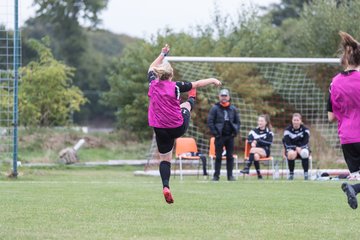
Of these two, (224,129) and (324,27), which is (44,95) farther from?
(224,129)

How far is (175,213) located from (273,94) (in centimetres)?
1571

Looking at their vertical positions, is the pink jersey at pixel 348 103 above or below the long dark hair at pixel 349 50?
below

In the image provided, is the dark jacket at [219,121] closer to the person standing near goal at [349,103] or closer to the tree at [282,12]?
the person standing near goal at [349,103]

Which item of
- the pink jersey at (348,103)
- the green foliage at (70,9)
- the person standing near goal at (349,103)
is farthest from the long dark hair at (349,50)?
the green foliage at (70,9)

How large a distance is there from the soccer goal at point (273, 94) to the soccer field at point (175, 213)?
31.9 feet

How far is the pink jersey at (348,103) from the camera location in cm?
764

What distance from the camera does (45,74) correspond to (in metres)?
27.1

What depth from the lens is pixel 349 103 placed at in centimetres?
770

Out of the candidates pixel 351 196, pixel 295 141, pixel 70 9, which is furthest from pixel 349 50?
pixel 70 9

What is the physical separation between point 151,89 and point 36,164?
1312cm

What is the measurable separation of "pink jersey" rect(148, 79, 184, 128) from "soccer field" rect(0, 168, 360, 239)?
40.3 inches

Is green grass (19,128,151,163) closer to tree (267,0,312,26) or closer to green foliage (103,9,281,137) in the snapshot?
green foliage (103,9,281,137)

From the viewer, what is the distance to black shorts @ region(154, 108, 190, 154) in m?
10.4

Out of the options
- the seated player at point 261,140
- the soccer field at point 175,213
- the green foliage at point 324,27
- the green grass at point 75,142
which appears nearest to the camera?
the soccer field at point 175,213
